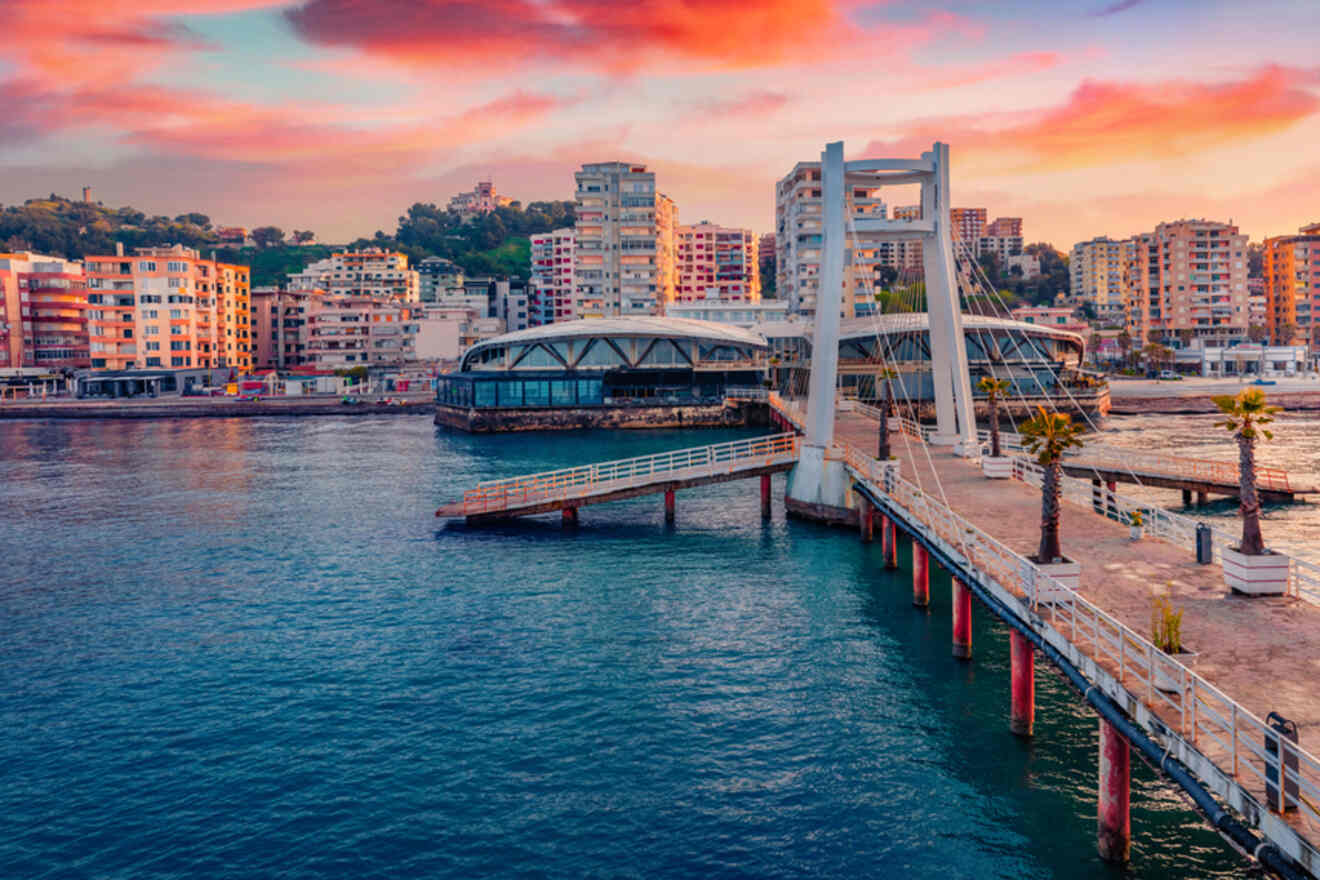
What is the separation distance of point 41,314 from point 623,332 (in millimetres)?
129946

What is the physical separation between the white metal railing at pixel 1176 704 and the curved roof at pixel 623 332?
313 feet

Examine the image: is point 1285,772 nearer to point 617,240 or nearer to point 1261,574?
point 1261,574

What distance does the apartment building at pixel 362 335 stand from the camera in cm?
19362

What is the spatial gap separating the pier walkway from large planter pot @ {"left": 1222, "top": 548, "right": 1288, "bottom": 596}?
0.85ft

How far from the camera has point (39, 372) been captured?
6841 inches

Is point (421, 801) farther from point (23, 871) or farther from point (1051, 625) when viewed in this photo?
point (1051, 625)

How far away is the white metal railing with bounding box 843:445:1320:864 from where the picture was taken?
13445 millimetres

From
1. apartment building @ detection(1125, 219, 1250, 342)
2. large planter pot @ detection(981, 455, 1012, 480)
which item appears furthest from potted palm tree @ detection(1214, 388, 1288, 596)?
apartment building @ detection(1125, 219, 1250, 342)

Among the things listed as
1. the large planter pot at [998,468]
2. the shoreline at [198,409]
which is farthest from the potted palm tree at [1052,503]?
the shoreline at [198,409]

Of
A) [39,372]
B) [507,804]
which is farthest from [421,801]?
[39,372]

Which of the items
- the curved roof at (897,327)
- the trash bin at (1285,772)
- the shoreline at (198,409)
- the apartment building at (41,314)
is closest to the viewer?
the trash bin at (1285,772)

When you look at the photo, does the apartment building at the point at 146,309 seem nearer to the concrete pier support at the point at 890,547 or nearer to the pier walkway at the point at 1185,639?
the concrete pier support at the point at 890,547

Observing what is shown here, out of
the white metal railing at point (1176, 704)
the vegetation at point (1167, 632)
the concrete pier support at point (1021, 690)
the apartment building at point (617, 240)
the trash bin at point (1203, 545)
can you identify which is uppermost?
the apartment building at point (617, 240)

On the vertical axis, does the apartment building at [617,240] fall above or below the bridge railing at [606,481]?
above
